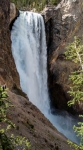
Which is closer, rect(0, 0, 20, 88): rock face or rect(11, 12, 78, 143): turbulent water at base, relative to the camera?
rect(0, 0, 20, 88): rock face

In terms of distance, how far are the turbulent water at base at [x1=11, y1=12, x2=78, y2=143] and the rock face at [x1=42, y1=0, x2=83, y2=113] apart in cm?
135

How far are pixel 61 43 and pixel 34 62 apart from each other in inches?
250

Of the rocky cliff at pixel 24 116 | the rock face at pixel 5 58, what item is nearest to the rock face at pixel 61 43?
the rock face at pixel 5 58

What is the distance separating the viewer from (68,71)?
1348 inches

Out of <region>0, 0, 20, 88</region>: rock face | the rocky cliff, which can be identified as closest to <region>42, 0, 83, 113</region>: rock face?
<region>0, 0, 20, 88</region>: rock face

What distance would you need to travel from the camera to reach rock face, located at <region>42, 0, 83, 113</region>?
1350 inches

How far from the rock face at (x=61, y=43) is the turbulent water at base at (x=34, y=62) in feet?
4.42

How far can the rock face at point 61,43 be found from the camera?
3428cm

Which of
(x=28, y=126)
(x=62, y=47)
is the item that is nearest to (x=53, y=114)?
(x=62, y=47)

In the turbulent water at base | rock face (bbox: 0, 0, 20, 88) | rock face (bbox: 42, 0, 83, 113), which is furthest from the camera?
rock face (bbox: 42, 0, 83, 113)

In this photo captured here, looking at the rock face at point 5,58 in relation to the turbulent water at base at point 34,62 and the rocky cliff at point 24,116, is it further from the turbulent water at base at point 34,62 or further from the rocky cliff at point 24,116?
the turbulent water at base at point 34,62

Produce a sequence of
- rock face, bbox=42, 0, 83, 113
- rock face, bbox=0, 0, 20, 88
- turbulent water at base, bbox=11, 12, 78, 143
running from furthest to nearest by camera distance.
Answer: rock face, bbox=42, 0, 83, 113 → turbulent water at base, bbox=11, 12, 78, 143 → rock face, bbox=0, 0, 20, 88

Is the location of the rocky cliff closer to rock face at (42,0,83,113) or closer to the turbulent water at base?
the turbulent water at base

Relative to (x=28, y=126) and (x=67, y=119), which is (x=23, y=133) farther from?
(x=67, y=119)
